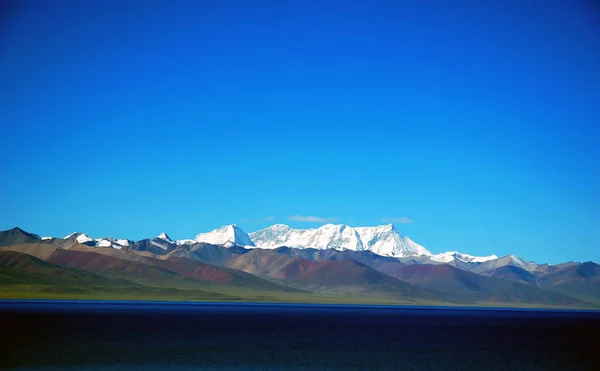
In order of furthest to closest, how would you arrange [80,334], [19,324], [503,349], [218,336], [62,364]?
[19,324], [218,336], [80,334], [503,349], [62,364]

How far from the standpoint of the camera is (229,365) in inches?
2665

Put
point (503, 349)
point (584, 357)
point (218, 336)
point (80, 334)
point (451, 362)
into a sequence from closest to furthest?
point (451, 362), point (584, 357), point (503, 349), point (80, 334), point (218, 336)

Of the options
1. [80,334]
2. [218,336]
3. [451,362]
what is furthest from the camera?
[218,336]

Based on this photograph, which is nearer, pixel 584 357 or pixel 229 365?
pixel 229 365

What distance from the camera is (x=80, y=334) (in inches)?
4072

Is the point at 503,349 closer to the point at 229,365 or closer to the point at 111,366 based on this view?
the point at 229,365

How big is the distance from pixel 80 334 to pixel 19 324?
24233 mm

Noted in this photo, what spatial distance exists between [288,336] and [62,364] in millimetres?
56668

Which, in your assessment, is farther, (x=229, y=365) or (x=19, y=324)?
(x=19, y=324)

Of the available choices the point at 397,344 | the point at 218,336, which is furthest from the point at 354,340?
the point at 218,336

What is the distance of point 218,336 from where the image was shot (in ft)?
362

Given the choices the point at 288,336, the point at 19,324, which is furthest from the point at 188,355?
the point at 19,324

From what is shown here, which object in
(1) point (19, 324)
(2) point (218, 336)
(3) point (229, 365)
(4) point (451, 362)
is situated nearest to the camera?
(3) point (229, 365)

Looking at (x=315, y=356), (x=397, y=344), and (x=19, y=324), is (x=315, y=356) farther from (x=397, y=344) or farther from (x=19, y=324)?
(x=19, y=324)
